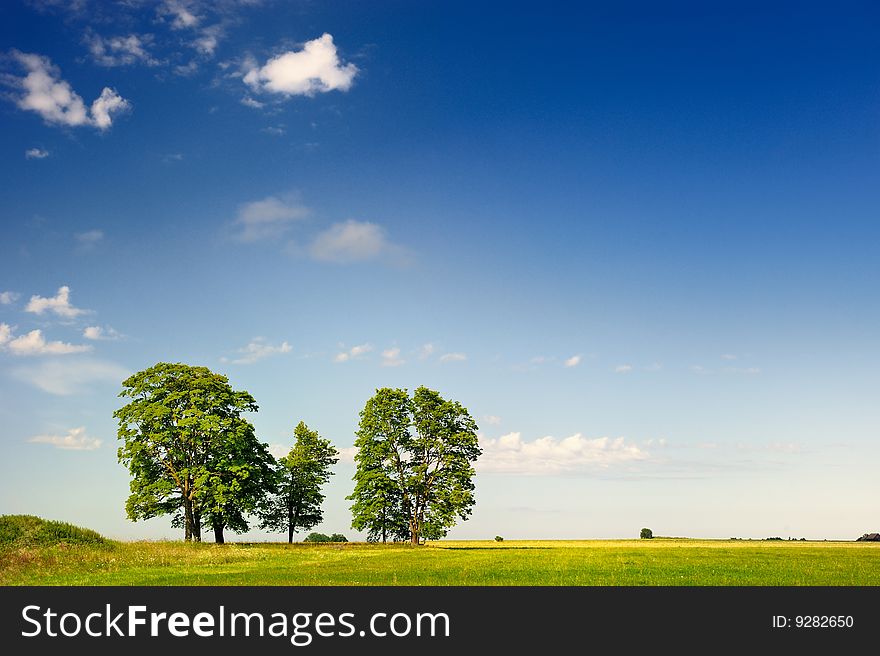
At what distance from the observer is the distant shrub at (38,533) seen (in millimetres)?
45266

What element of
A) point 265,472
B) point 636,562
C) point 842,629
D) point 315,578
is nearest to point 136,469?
point 265,472

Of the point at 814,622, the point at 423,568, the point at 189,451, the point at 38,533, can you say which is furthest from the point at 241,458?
the point at 814,622

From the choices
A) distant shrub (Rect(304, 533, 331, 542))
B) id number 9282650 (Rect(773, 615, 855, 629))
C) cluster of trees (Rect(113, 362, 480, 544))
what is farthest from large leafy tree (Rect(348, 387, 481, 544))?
id number 9282650 (Rect(773, 615, 855, 629))

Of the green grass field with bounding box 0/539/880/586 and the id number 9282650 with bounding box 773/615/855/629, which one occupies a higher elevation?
the id number 9282650 with bounding box 773/615/855/629

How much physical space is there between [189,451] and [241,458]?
4608mm

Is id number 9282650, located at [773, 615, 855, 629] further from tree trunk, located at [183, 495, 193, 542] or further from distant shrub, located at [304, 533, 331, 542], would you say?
distant shrub, located at [304, 533, 331, 542]

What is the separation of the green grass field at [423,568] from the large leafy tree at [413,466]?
15.3 m

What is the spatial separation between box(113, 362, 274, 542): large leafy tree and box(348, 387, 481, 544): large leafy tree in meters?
10.2

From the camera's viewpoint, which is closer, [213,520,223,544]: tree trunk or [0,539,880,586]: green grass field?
[0,539,880,586]: green grass field

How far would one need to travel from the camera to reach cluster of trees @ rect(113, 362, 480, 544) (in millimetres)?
61344

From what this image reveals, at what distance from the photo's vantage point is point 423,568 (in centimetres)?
3525

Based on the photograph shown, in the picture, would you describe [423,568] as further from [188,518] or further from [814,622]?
[188,518]

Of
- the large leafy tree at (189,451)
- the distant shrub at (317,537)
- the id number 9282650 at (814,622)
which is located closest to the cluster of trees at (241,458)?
the large leafy tree at (189,451)

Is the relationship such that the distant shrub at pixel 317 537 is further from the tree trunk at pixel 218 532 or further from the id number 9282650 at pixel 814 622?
the id number 9282650 at pixel 814 622
